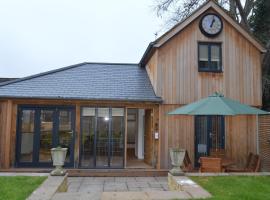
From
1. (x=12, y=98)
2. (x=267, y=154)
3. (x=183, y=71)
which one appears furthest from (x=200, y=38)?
(x=12, y=98)

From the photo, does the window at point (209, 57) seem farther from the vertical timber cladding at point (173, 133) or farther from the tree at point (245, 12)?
the tree at point (245, 12)

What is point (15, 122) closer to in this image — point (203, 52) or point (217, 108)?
point (217, 108)

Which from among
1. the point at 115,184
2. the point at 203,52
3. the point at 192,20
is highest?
the point at 192,20

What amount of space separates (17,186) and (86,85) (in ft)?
20.9

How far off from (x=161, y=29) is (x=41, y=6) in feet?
29.7

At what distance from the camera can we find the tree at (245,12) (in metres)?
19.1

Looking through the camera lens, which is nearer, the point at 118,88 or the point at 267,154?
the point at 267,154

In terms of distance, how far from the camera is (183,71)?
41.9ft

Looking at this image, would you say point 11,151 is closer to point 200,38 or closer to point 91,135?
point 91,135

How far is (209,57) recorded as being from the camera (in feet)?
42.8

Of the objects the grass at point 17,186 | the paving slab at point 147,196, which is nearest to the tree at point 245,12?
the paving slab at point 147,196

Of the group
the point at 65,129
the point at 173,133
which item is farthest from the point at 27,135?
the point at 173,133

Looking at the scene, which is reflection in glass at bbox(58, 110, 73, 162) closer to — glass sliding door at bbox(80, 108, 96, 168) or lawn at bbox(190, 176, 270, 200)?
glass sliding door at bbox(80, 108, 96, 168)

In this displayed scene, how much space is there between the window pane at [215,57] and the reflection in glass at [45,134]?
266 inches
